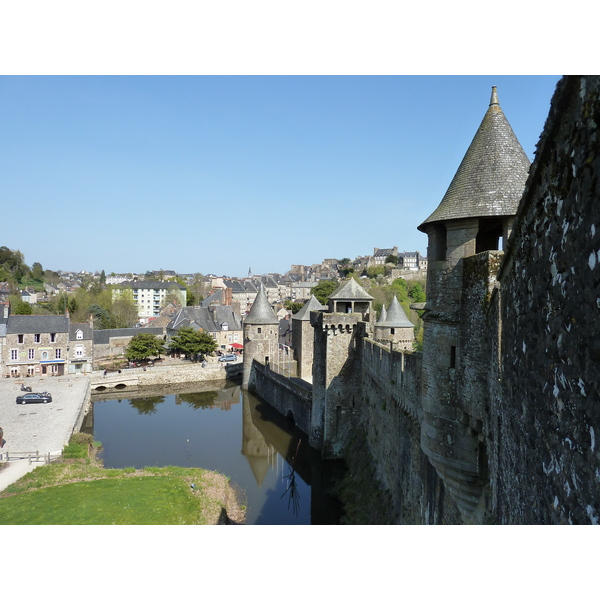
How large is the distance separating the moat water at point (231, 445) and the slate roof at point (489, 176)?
12044 mm

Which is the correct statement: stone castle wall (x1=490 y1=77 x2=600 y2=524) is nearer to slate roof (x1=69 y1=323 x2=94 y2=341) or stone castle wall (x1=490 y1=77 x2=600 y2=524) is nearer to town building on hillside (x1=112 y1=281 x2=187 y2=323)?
slate roof (x1=69 y1=323 x2=94 y2=341)

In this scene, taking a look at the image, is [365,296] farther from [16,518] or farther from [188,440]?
[16,518]

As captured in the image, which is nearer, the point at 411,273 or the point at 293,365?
the point at 293,365

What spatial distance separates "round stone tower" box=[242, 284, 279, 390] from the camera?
33.1 meters

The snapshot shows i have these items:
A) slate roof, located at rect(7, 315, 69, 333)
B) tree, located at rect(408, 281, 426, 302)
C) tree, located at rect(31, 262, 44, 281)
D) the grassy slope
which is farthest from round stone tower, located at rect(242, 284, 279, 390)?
tree, located at rect(31, 262, 44, 281)

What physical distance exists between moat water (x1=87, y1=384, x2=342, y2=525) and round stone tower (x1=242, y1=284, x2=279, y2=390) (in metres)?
2.65

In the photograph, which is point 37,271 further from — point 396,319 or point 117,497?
point 117,497

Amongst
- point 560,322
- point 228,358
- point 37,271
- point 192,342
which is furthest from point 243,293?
point 560,322

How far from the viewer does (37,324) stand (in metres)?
35.9

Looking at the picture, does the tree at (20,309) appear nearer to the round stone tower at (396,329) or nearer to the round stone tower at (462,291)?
the round stone tower at (396,329)

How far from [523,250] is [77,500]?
1547cm

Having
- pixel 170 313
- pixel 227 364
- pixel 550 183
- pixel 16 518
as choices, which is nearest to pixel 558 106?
pixel 550 183

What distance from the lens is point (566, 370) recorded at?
264 cm

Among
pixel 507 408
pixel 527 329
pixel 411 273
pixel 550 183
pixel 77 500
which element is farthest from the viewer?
pixel 411 273
